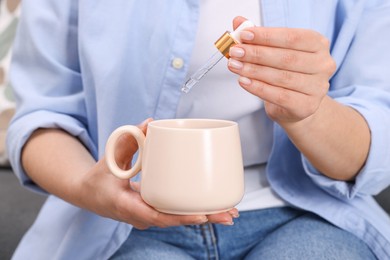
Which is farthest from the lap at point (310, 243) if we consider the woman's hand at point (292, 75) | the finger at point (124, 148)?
the finger at point (124, 148)

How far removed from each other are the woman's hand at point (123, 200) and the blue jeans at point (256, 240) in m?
0.13

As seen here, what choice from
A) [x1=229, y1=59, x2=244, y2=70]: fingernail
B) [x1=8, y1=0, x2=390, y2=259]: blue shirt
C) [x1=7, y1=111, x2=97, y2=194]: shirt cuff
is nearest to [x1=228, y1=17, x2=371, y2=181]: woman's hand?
[x1=229, y1=59, x2=244, y2=70]: fingernail

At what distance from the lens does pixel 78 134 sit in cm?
88

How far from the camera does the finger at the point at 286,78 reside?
59 cm

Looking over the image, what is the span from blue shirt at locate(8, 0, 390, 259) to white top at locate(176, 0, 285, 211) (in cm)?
3

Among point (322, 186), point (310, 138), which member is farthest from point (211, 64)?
point (322, 186)

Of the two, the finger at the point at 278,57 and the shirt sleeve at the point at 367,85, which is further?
the shirt sleeve at the point at 367,85

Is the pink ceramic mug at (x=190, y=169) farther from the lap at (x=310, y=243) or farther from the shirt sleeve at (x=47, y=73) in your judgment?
the shirt sleeve at (x=47, y=73)

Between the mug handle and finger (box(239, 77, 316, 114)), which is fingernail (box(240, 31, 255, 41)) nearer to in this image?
finger (box(239, 77, 316, 114))

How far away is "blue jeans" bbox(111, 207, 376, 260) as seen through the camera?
0.78 m

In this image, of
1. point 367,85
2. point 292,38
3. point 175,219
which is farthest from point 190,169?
point 367,85

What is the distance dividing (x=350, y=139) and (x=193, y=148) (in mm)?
284

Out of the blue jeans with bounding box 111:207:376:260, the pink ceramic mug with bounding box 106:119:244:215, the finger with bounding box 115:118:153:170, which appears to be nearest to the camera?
the pink ceramic mug with bounding box 106:119:244:215

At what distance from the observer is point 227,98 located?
2.80 feet
